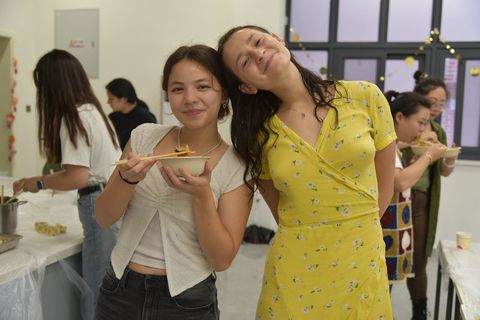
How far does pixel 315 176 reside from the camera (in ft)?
3.74

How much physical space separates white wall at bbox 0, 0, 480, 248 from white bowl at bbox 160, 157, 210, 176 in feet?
10.8

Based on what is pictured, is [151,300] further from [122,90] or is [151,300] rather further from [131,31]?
[131,31]

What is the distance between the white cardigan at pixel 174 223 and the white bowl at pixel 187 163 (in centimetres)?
12

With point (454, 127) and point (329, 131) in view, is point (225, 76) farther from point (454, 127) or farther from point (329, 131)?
point (454, 127)

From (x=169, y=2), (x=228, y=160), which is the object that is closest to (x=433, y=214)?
(x=228, y=160)

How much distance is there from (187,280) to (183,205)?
181mm

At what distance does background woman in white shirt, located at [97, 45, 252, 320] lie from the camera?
1100mm

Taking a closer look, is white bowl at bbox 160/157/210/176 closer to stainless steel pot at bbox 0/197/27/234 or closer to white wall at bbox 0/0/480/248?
stainless steel pot at bbox 0/197/27/234

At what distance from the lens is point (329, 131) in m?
1.16

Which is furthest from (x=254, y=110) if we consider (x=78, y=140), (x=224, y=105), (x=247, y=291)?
(x=247, y=291)

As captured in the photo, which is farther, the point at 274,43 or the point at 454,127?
the point at 454,127

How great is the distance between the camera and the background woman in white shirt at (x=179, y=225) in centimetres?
110

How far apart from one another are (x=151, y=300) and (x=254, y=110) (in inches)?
21.6

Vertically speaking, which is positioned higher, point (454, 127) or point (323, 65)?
point (323, 65)
